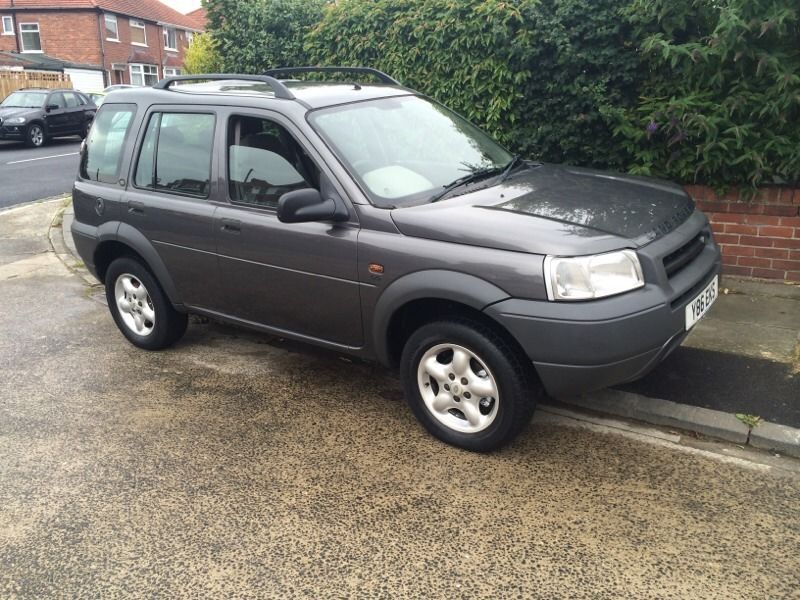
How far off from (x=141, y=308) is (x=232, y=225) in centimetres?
140

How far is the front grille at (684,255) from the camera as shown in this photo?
11.4 feet

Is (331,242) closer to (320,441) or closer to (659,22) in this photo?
(320,441)

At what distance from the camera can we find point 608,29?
5992mm

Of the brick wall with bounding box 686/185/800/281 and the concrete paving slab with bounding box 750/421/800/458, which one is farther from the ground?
the brick wall with bounding box 686/185/800/281

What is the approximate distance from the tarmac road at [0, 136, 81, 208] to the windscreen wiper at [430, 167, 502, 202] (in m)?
10.2

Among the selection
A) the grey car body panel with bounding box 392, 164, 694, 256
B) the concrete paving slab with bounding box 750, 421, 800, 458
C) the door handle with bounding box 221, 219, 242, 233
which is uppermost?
the grey car body panel with bounding box 392, 164, 694, 256

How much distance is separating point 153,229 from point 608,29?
4028mm

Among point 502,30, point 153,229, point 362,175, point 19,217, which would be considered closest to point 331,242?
point 362,175

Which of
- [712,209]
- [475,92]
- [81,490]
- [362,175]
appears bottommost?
[81,490]

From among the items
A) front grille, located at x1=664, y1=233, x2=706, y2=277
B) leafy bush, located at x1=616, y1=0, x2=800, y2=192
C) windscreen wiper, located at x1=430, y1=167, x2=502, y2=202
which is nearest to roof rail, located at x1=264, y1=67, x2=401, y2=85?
windscreen wiper, located at x1=430, y1=167, x2=502, y2=202

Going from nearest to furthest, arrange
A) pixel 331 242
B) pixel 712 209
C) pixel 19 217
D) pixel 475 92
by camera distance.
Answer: pixel 331 242 → pixel 712 209 → pixel 475 92 → pixel 19 217

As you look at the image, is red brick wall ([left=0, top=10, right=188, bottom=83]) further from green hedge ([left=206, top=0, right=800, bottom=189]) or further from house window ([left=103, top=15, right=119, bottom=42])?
green hedge ([left=206, top=0, right=800, bottom=189])

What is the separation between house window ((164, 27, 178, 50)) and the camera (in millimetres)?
50250

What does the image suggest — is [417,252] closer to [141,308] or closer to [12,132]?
[141,308]
